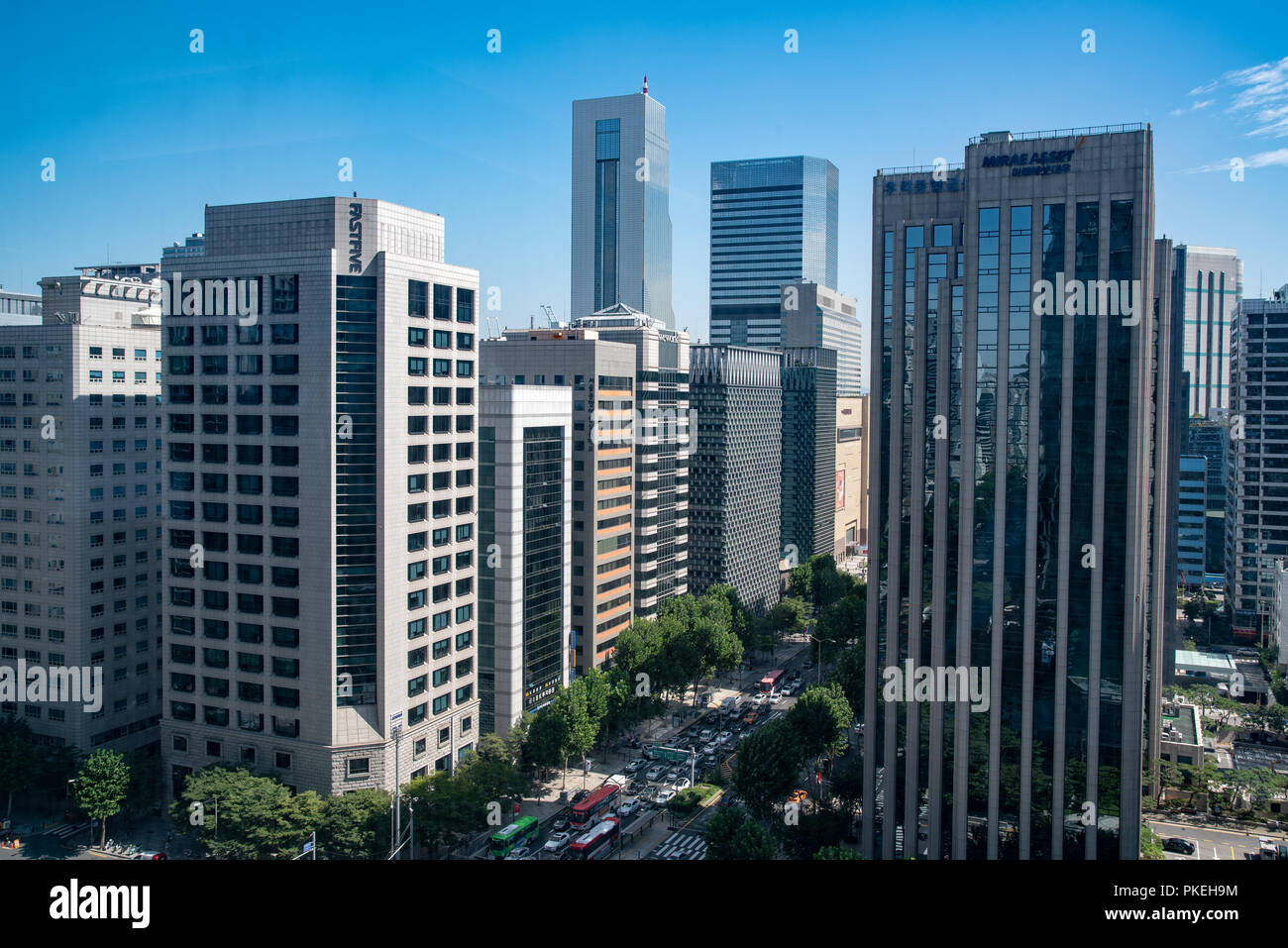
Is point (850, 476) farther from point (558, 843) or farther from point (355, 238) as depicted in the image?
point (355, 238)

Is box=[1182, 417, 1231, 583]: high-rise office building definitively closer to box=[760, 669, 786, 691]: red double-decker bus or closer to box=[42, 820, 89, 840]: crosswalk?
box=[760, 669, 786, 691]: red double-decker bus

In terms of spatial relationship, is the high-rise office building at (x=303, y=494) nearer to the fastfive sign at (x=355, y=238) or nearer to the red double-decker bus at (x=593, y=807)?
the fastfive sign at (x=355, y=238)

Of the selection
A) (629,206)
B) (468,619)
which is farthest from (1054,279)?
(629,206)

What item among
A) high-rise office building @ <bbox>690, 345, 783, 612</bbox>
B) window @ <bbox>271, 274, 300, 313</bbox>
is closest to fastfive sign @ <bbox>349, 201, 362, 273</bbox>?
window @ <bbox>271, 274, 300, 313</bbox>

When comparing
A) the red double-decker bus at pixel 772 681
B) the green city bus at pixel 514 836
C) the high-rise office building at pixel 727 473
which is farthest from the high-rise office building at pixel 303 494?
the high-rise office building at pixel 727 473

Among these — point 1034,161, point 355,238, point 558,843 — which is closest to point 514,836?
point 558,843

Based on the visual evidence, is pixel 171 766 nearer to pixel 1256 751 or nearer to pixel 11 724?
pixel 11 724
